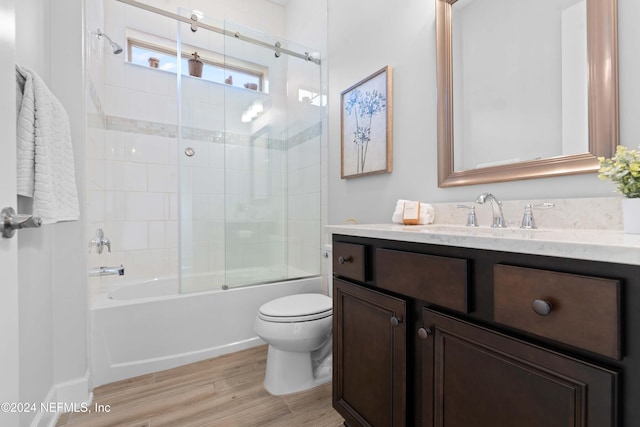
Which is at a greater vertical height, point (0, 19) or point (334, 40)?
point (334, 40)

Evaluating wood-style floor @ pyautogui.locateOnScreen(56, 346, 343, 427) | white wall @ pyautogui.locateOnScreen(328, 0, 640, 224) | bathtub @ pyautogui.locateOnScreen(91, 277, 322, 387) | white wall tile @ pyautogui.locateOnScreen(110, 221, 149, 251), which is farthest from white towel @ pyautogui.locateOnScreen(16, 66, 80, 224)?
white wall @ pyautogui.locateOnScreen(328, 0, 640, 224)

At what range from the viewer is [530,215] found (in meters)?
1.03

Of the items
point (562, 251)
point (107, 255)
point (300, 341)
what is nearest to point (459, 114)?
point (562, 251)

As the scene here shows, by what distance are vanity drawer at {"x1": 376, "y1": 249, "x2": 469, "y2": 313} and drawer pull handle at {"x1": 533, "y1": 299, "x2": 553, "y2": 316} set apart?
0.54 ft

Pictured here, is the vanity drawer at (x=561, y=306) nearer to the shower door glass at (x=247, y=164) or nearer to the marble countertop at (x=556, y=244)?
the marble countertop at (x=556, y=244)

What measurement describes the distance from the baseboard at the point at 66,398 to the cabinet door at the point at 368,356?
124 cm

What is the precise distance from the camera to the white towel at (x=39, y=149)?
935 mm

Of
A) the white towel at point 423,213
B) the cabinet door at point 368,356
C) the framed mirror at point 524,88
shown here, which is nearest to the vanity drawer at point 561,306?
the cabinet door at point 368,356

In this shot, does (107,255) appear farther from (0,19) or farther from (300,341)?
(0,19)

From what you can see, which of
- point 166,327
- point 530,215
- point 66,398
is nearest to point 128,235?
point 166,327

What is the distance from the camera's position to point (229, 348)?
6.52ft

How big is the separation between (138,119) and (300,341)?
227 cm

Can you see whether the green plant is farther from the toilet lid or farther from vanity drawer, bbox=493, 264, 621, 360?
the toilet lid

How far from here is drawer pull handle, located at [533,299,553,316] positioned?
55cm
